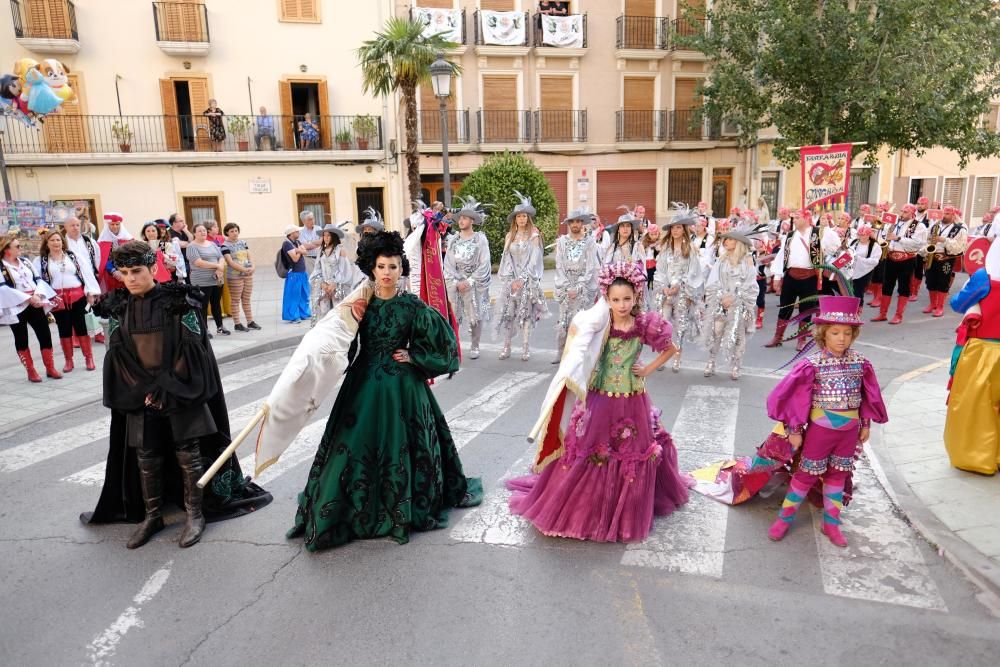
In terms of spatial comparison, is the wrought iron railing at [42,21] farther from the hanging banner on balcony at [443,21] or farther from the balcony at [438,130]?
the balcony at [438,130]

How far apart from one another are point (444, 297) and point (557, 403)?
4.06 metres

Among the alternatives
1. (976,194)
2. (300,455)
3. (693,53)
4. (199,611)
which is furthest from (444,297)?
(976,194)

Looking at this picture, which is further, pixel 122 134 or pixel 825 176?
pixel 122 134

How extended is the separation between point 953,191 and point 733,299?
86.9 ft

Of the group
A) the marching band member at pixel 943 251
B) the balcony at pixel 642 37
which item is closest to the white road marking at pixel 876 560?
the marching band member at pixel 943 251

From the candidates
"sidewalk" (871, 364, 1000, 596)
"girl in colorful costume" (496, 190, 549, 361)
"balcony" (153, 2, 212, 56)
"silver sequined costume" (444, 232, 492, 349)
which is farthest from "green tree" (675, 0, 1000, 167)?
"balcony" (153, 2, 212, 56)

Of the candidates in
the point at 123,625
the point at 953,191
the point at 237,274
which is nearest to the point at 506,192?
the point at 237,274

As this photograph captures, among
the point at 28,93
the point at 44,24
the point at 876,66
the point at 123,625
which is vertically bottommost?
the point at 123,625

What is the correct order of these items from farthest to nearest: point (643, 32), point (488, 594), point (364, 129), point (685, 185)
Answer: point (685, 185) < point (643, 32) < point (364, 129) < point (488, 594)

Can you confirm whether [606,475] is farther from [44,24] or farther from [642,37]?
[642,37]

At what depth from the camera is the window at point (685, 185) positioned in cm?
2680

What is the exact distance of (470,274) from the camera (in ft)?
31.9

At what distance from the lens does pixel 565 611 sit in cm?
379

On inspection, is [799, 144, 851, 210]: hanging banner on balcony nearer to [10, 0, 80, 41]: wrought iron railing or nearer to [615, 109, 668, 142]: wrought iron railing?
[615, 109, 668, 142]: wrought iron railing
